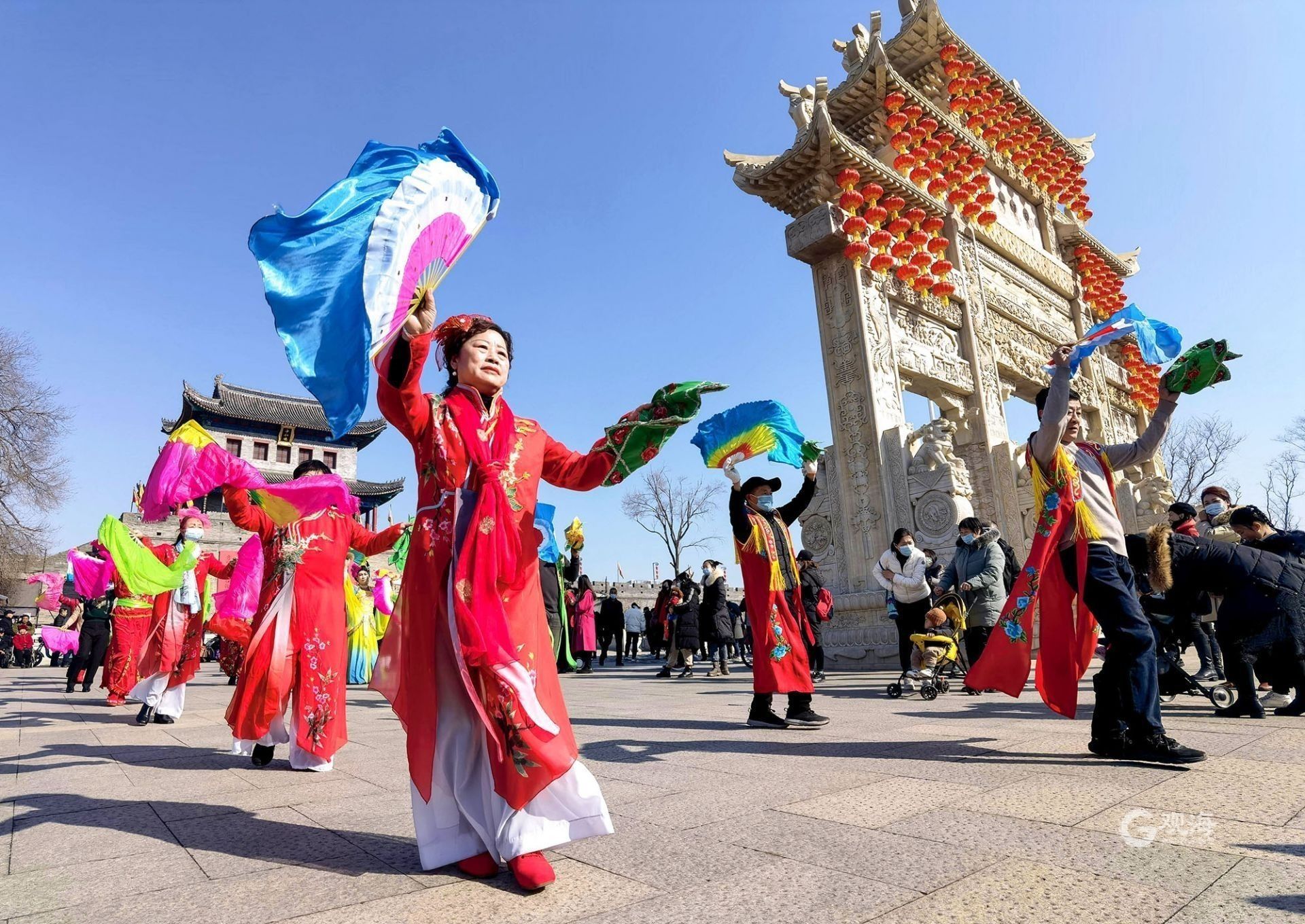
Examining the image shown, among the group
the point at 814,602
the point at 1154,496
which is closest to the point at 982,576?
the point at 814,602

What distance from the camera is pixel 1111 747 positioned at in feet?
9.96

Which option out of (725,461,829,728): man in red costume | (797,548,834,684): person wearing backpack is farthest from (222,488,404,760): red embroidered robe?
(797,548,834,684): person wearing backpack

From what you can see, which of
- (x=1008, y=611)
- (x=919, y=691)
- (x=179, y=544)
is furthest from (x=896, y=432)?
(x=179, y=544)

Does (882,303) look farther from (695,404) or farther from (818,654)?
(695,404)

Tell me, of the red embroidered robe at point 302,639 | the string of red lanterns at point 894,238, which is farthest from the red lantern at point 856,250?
the red embroidered robe at point 302,639

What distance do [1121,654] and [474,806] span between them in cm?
271

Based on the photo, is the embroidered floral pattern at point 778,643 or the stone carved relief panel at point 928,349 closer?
the embroidered floral pattern at point 778,643

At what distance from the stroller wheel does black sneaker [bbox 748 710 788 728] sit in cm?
268

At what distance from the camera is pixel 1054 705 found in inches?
134

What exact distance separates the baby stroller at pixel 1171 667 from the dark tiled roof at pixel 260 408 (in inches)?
1591

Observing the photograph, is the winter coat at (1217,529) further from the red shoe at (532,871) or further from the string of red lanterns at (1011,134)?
the string of red lanterns at (1011,134)

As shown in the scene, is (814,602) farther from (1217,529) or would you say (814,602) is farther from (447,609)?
(447,609)

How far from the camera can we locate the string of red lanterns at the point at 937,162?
12.4 meters

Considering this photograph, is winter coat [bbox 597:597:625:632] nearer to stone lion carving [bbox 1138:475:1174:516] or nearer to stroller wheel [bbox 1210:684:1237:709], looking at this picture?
stone lion carving [bbox 1138:475:1174:516]
